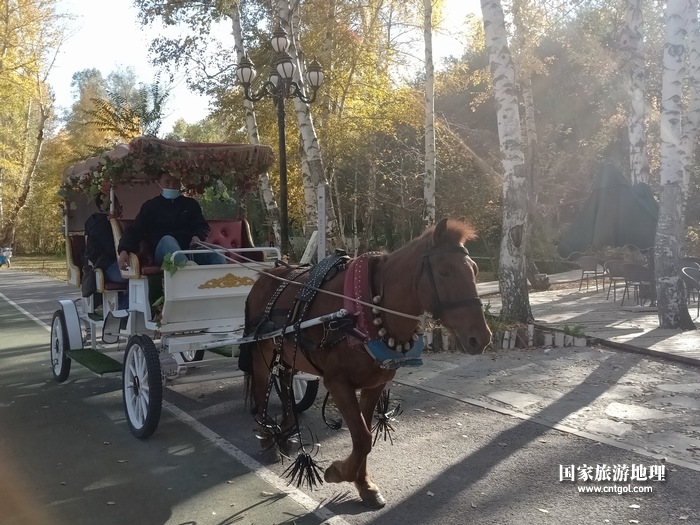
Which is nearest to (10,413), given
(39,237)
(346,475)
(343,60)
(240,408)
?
(240,408)

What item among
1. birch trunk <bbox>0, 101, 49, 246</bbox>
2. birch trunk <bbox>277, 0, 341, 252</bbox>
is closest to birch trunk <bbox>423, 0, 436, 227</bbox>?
birch trunk <bbox>277, 0, 341, 252</bbox>

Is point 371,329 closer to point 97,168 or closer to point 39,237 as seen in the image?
point 97,168

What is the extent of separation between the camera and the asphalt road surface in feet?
13.0

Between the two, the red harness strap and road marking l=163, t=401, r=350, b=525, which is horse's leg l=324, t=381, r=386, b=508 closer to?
road marking l=163, t=401, r=350, b=525

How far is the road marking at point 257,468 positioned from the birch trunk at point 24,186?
35842mm

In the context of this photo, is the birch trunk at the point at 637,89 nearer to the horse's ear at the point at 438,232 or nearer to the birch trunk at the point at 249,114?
the birch trunk at the point at 249,114

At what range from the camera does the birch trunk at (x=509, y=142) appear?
9.90 m

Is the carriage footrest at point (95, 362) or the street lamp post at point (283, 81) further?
the street lamp post at point (283, 81)

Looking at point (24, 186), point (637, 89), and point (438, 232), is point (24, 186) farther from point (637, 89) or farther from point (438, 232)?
point (438, 232)

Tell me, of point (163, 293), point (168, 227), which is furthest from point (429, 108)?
point (163, 293)

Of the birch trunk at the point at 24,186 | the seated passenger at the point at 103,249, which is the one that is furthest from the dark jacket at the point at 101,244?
the birch trunk at the point at 24,186

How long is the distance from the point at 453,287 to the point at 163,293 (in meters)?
3.62

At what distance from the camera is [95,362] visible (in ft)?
21.1

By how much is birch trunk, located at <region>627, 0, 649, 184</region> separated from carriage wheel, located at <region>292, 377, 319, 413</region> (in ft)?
34.7
